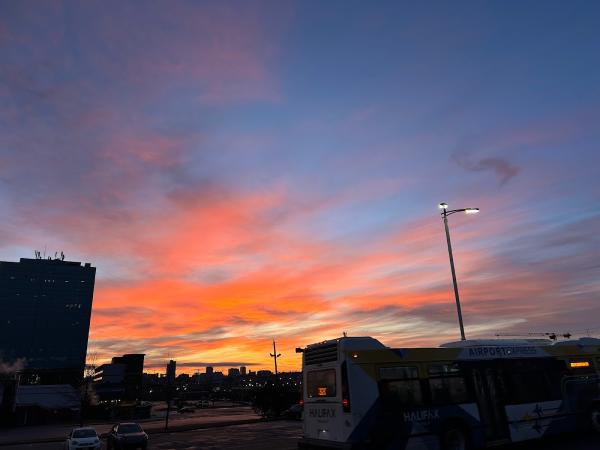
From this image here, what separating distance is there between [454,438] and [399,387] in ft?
8.49

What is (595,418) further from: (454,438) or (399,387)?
(399,387)

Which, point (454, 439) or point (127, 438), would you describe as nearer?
point (454, 439)

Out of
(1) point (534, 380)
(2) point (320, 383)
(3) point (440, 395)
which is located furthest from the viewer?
(1) point (534, 380)

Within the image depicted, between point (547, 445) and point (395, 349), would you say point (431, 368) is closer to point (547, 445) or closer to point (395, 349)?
point (395, 349)

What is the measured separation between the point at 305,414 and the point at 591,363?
11.7m

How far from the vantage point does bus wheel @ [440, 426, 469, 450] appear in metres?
12.9

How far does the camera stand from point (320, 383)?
1333cm

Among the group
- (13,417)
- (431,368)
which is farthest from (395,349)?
(13,417)

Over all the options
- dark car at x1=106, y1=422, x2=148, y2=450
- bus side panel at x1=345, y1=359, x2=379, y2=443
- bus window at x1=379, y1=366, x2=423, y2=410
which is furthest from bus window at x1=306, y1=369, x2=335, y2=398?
dark car at x1=106, y1=422, x2=148, y2=450

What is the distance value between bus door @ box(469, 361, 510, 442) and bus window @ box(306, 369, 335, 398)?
15.6 ft

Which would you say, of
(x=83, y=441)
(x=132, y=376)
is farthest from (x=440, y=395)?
(x=132, y=376)

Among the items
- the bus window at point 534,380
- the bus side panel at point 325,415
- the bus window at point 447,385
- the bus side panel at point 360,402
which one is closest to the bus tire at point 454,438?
the bus window at point 447,385

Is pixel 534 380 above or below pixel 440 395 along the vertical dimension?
above

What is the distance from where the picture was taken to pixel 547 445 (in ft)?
50.7
